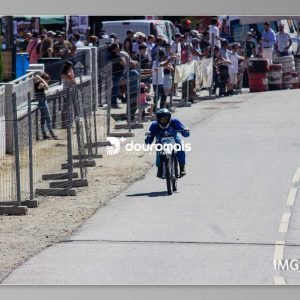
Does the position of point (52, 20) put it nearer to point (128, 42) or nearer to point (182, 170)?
point (128, 42)

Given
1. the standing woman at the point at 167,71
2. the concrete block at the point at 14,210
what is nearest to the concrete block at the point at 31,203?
the concrete block at the point at 14,210

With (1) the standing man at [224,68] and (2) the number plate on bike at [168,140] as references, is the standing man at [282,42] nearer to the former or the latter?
(1) the standing man at [224,68]

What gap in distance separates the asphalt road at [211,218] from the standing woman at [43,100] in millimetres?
1516

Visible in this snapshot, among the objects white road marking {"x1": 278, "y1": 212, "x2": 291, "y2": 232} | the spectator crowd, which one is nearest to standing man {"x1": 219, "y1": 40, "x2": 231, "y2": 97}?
the spectator crowd

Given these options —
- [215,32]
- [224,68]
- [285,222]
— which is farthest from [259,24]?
[285,222]

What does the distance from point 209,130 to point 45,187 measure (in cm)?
273

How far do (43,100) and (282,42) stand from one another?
336 centimetres

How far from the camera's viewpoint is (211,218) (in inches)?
674

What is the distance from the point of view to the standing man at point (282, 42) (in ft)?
58.3

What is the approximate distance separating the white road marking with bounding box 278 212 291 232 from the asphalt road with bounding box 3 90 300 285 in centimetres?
2

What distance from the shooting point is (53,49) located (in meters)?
20.0

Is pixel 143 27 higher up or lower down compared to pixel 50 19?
lower down
